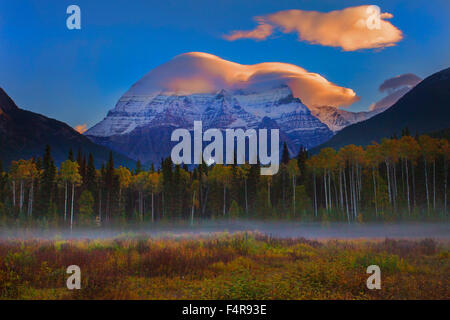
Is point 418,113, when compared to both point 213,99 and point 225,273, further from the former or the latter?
point 225,273

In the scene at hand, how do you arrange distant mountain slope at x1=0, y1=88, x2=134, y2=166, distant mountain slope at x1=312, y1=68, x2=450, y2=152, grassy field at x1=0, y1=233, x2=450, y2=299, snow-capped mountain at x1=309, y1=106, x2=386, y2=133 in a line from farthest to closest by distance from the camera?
distant mountain slope at x1=0, y1=88, x2=134, y2=166
snow-capped mountain at x1=309, y1=106, x2=386, y2=133
distant mountain slope at x1=312, y1=68, x2=450, y2=152
grassy field at x1=0, y1=233, x2=450, y2=299

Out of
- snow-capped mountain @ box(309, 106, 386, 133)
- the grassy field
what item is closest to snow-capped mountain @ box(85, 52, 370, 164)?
snow-capped mountain @ box(309, 106, 386, 133)

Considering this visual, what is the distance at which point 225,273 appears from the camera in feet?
43.4

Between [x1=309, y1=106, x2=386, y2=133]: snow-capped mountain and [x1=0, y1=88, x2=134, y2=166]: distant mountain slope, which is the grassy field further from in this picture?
[x1=0, y1=88, x2=134, y2=166]: distant mountain slope

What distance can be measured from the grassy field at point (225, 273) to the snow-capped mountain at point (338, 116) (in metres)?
9.84

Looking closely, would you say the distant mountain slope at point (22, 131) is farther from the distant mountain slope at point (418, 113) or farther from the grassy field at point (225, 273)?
the distant mountain slope at point (418, 113)

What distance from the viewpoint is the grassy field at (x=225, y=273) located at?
10852mm

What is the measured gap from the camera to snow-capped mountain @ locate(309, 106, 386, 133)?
22984mm

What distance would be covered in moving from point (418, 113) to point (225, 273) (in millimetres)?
23169

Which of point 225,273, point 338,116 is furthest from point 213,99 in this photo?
point 225,273

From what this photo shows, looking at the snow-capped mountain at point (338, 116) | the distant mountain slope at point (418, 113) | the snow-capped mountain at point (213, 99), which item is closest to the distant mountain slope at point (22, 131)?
the snow-capped mountain at point (213, 99)

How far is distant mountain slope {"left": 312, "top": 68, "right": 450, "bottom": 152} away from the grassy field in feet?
37.3
